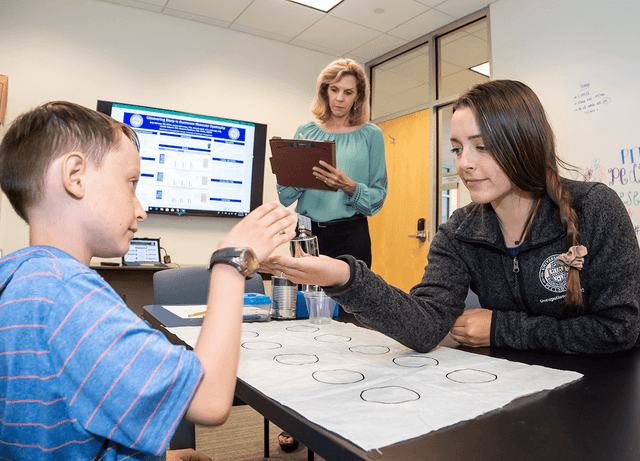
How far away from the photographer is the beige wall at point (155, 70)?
3.20 meters

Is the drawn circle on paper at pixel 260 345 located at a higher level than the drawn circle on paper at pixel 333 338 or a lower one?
lower

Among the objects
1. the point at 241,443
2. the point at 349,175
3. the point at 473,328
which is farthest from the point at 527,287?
the point at 241,443

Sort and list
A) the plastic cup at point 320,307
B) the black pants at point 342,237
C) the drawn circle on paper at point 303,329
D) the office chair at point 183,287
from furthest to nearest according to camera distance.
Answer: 1. the black pants at point 342,237
2. the office chair at point 183,287
3. the plastic cup at point 320,307
4. the drawn circle on paper at point 303,329

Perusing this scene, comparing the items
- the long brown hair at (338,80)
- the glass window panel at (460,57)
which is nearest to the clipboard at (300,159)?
the long brown hair at (338,80)

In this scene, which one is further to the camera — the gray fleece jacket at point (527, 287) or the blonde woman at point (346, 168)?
the blonde woman at point (346, 168)

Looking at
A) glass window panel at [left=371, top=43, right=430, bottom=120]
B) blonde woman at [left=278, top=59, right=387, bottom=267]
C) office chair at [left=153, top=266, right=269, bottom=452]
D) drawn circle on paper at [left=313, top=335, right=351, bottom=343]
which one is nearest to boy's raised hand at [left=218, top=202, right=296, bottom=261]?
drawn circle on paper at [left=313, top=335, right=351, bottom=343]

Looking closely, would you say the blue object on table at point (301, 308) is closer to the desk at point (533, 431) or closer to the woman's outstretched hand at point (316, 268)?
the woman's outstretched hand at point (316, 268)

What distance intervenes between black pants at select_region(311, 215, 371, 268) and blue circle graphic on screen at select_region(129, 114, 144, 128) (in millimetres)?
2094

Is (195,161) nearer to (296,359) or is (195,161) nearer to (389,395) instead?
(296,359)

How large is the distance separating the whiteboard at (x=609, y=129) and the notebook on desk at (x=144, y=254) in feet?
9.86

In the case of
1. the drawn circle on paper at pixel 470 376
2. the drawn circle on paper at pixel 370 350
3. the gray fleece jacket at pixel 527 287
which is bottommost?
the drawn circle on paper at pixel 370 350

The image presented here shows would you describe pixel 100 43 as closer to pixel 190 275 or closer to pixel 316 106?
pixel 316 106

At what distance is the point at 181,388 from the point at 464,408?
331 millimetres

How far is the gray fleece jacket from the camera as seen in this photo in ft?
2.71
